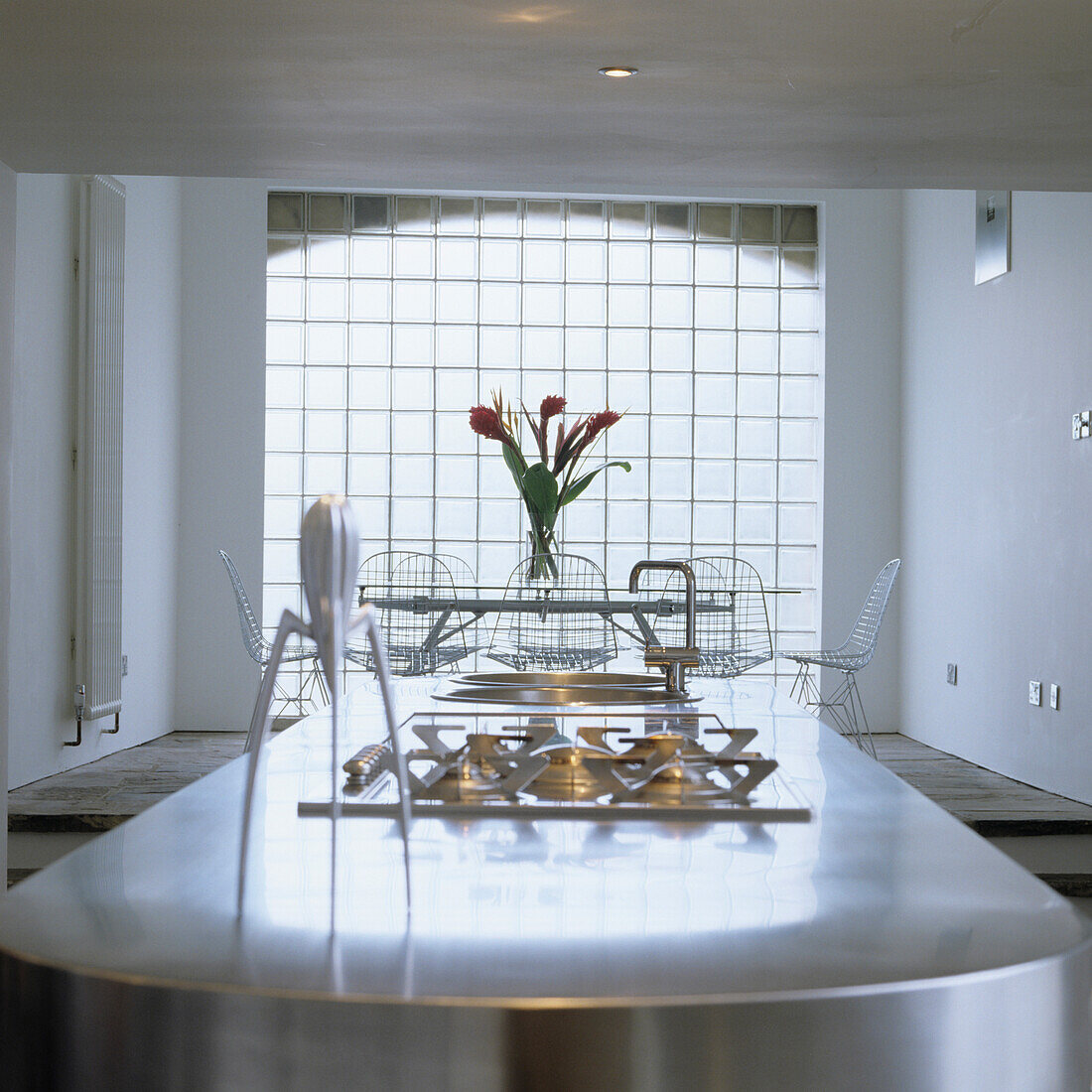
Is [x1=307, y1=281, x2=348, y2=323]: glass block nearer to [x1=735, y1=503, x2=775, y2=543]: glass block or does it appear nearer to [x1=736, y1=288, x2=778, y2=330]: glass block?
[x1=736, y1=288, x2=778, y2=330]: glass block

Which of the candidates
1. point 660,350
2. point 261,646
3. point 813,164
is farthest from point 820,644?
point 813,164

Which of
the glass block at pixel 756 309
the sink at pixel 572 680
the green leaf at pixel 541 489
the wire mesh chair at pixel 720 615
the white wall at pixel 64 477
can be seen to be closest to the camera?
the sink at pixel 572 680

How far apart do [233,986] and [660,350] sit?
6.16m

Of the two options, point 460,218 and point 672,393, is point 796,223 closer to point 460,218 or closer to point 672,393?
point 672,393

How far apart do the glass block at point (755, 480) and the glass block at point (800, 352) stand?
503 millimetres

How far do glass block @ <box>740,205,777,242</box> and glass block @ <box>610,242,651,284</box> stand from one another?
0.51m

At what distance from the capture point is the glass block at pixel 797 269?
6652 millimetres

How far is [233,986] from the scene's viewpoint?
608 mm

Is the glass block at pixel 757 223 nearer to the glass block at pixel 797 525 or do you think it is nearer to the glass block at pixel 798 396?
the glass block at pixel 798 396

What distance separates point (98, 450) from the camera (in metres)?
A: 5.07

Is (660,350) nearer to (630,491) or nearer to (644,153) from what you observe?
(630,491)

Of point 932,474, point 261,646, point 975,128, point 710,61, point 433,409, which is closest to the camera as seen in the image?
point 710,61

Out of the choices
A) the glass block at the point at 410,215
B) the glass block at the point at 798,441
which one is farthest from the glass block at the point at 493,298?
the glass block at the point at 798,441

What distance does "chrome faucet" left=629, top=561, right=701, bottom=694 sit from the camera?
6.04ft
